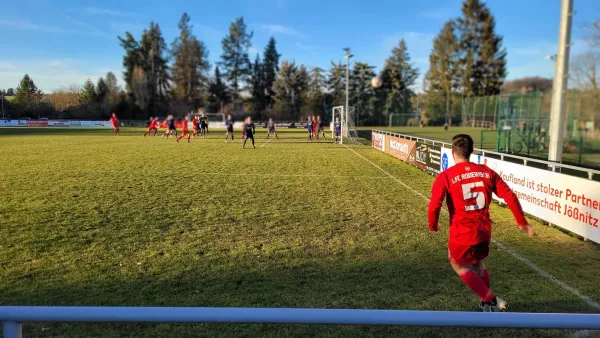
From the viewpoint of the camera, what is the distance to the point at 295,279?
4.98m

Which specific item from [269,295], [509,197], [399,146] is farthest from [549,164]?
[399,146]

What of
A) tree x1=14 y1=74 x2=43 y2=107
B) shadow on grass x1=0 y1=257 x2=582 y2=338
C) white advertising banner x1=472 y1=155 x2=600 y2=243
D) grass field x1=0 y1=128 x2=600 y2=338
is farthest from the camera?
white advertising banner x1=472 y1=155 x2=600 y2=243

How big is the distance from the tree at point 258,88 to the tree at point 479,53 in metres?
39.2

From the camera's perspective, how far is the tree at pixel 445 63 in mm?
79188

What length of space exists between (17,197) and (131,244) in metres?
5.30

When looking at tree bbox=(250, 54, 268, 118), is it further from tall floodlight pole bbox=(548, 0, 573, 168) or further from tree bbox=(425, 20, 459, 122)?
tall floodlight pole bbox=(548, 0, 573, 168)

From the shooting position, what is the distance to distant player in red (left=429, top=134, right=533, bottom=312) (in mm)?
3828

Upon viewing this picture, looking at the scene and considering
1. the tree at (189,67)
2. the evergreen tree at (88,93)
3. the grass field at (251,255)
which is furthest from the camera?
the tree at (189,67)

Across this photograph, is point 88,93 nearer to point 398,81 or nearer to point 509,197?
point 509,197

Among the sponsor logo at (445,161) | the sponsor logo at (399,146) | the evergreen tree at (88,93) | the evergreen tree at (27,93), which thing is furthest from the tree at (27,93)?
the sponsor logo at (399,146)

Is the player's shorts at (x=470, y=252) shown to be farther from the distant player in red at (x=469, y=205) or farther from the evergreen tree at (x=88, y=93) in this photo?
the evergreen tree at (x=88, y=93)

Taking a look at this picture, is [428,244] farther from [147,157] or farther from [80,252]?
[147,157]

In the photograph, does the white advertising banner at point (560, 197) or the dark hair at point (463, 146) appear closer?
the dark hair at point (463, 146)

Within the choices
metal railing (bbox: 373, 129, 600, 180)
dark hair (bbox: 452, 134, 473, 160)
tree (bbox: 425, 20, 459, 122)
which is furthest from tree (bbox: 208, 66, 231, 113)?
dark hair (bbox: 452, 134, 473, 160)
